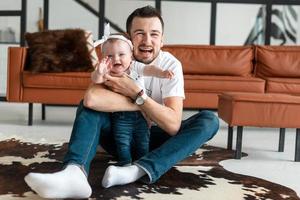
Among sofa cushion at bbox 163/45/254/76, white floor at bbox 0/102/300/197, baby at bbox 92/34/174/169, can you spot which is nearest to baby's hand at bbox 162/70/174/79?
baby at bbox 92/34/174/169

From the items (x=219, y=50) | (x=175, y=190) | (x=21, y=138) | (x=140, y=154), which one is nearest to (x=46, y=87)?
(x=21, y=138)

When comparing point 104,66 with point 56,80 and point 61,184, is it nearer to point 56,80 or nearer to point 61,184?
point 61,184

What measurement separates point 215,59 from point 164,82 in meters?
2.31

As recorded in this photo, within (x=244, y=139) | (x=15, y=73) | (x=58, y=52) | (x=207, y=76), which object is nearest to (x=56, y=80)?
(x=58, y=52)

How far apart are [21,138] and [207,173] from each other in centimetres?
138

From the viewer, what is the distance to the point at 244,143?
3229mm

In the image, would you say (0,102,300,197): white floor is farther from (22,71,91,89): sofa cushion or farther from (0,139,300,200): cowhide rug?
(22,71,91,89): sofa cushion

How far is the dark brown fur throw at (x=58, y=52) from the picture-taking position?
3736mm

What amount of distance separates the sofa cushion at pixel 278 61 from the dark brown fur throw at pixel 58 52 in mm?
1640

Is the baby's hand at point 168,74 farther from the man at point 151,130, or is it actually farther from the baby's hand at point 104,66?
the baby's hand at point 104,66

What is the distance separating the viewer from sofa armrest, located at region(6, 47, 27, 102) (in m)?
3.75

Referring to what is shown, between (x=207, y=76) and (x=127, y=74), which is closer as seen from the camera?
(x=127, y=74)

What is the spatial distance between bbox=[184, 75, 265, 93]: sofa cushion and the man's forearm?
1999 mm

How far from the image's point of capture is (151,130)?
2104 mm
